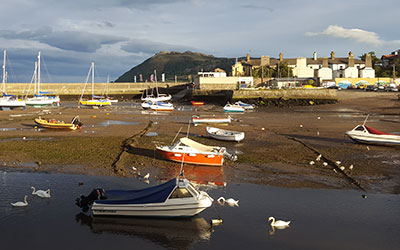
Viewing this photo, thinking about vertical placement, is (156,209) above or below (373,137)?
below

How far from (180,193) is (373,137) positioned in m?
18.3

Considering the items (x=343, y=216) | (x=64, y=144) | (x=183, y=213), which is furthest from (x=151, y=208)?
(x=64, y=144)

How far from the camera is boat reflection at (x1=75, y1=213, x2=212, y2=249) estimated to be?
12992 mm

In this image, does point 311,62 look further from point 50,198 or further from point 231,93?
point 50,198

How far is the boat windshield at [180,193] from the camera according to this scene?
14.2 meters

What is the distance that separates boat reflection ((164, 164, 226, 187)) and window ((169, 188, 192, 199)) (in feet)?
14.7

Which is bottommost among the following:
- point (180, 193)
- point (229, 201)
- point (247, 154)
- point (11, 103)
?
point (229, 201)

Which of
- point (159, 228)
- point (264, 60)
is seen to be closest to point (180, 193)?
point (159, 228)

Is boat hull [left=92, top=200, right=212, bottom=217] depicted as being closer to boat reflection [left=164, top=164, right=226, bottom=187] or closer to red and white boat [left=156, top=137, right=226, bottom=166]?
boat reflection [left=164, top=164, right=226, bottom=187]

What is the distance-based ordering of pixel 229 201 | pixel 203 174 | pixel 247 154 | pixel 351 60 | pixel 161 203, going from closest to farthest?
pixel 161 203
pixel 229 201
pixel 203 174
pixel 247 154
pixel 351 60

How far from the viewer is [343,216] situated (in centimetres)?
1477

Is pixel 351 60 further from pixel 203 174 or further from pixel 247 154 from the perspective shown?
pixel 203 174

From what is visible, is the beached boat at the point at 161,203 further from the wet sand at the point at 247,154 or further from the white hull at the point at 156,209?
the wet sand at the point at 247,154

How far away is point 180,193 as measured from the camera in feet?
46.6
